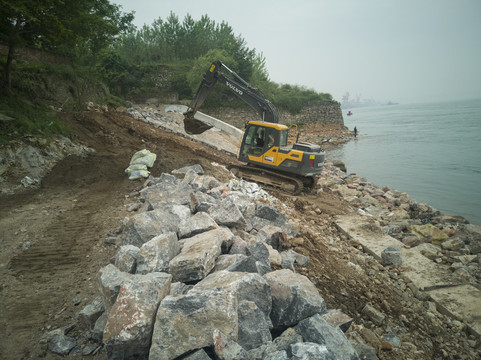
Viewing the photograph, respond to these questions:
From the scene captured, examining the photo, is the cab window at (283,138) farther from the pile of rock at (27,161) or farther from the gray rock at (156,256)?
the pile of rock at (27,161)

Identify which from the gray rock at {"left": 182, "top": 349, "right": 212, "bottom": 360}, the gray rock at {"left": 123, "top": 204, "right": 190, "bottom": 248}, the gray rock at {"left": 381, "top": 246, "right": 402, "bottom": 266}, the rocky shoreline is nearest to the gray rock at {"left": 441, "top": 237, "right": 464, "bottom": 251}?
the rocky shoreline

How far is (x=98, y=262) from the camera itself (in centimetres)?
440

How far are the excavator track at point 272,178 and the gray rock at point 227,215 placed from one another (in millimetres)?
5065

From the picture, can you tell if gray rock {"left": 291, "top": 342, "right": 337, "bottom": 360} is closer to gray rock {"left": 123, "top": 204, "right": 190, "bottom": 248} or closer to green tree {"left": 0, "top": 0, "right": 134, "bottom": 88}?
gray rock {"left": 123, "top": 204, "right": 190, "bottom": 248}

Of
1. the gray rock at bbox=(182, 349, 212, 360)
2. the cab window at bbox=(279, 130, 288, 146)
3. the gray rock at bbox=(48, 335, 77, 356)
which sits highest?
the cab window at bbox=(279, 130, 288, 146)

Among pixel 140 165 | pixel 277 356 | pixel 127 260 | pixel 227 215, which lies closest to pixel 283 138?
pixel 140 165

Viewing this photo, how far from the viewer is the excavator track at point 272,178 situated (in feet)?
32.6

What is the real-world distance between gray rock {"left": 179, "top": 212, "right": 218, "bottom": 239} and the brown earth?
1276 mm

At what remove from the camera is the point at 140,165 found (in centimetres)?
810

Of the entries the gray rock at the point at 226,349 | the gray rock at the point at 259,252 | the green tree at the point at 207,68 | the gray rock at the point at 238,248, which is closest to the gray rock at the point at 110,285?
the gray rock at the point at 226,349

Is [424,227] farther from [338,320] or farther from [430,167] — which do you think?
[430,167]

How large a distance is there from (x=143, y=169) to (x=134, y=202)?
170 centimetres

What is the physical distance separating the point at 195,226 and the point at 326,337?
7.93 ft

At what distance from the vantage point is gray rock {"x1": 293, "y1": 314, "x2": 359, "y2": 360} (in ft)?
8.52
